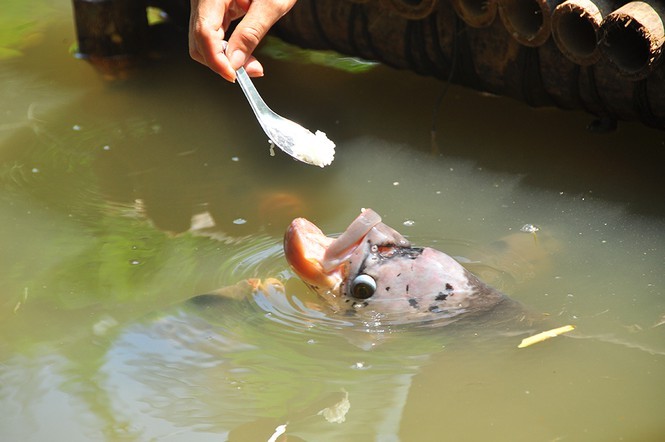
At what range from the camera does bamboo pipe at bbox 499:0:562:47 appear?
14.8 ft

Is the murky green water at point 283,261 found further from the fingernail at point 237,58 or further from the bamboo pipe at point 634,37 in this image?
the fingernail at point 237,58

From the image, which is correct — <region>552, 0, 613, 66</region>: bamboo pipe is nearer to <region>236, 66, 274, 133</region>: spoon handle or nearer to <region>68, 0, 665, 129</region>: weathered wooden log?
<region>68, 0, 665, 129</region>: weathered wooden log

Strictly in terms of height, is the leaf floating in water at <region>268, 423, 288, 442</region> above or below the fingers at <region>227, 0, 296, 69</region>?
below

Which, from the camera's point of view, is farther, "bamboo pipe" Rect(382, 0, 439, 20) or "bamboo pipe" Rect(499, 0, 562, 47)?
"bamboo pipe" Rect(382, 0, 439, 20)

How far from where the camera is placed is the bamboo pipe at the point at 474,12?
4715mm

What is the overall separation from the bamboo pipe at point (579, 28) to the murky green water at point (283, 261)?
54 cm

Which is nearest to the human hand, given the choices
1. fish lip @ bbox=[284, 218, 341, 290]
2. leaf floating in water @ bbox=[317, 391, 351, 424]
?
fish lip @ bbox=[284, 218, 341, 290]

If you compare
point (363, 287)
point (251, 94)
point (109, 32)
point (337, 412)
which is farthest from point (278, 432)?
point (109, 32)

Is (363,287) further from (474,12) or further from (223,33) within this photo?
(474,12)

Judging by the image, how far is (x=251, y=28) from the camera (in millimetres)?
3410

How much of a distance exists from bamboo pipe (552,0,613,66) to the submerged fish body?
1.26 meters

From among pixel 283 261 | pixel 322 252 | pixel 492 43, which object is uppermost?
pixel 492 43

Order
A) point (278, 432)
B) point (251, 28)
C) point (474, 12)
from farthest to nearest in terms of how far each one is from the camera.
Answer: point (474, 12)
point (251, 28)
point (278, 432)

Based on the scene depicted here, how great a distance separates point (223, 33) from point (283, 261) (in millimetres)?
968
